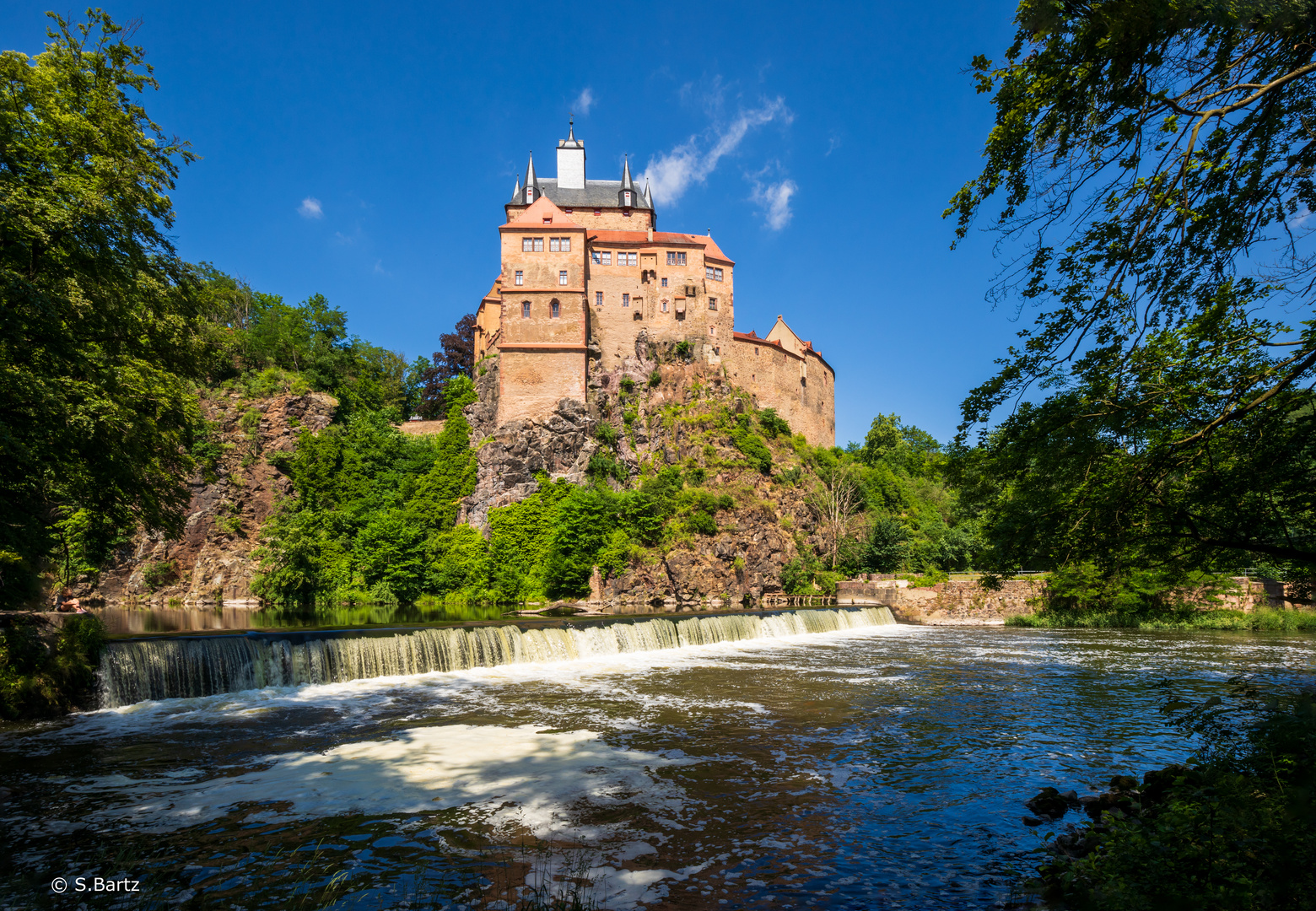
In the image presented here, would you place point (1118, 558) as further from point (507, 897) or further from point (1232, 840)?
point (507, 897)

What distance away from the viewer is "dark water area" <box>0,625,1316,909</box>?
5.80 metres

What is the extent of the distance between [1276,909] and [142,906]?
24.0ft

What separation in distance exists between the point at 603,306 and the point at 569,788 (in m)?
51.2

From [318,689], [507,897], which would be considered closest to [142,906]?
[507,897]

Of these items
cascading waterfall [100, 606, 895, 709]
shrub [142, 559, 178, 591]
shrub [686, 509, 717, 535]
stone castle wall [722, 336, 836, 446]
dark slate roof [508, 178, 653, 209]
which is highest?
dark slate roof [508, 178, 653, 209]

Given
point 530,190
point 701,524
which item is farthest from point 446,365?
point 701,524

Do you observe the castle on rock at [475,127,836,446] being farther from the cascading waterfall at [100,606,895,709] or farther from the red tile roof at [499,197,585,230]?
the cascading waterfall at [100,606,895,709]

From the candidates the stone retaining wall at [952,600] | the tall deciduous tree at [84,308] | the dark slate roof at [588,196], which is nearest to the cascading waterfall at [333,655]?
the tall deciduous tree at [84,308]

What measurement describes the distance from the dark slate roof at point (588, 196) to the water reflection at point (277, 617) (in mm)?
39583

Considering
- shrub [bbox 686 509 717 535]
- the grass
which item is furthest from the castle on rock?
the grass

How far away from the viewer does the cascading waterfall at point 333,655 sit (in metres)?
13.7

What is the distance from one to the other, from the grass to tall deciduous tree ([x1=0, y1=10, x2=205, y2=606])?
3816 cm

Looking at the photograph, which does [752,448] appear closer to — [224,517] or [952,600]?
[952,600]

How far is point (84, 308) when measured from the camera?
400 inches
